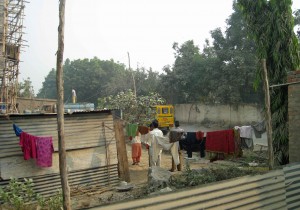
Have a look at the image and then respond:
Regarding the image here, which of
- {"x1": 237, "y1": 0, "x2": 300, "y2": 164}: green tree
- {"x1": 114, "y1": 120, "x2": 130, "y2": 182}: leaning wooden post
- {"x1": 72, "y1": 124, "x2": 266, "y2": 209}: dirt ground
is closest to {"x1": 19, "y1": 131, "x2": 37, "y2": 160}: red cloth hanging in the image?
{"x1": 72, "y1": 124, "x2": 266, "y2": 209}: dirt ground

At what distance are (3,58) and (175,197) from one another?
13.6 metres

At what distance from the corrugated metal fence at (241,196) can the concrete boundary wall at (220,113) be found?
18658 millimetres

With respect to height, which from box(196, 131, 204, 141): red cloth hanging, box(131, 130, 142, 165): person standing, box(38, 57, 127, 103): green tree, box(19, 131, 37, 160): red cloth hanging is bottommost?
box(131, 130, 142, 165): person standing

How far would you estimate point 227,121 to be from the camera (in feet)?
88.5

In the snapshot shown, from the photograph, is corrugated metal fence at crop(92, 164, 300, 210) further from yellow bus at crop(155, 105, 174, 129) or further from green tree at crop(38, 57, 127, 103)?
green tree at crop(38, 57, 127, 103)

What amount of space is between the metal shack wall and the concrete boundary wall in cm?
1681

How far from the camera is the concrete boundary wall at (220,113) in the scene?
80.9ft

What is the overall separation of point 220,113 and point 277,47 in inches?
782

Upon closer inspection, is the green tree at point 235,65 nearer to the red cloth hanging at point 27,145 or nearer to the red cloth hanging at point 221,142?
the red cloth hanging at point 221,142

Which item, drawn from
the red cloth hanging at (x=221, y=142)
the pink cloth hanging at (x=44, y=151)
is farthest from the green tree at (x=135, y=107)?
the pink cloth hanging at (x=44, y=151)

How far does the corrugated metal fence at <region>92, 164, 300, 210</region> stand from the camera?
3.36 m

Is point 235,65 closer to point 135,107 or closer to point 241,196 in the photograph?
point 135,107

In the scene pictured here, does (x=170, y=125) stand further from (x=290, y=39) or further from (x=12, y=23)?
(x=290, y=39)

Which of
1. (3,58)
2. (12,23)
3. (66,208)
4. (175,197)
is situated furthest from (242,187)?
(12,23)
